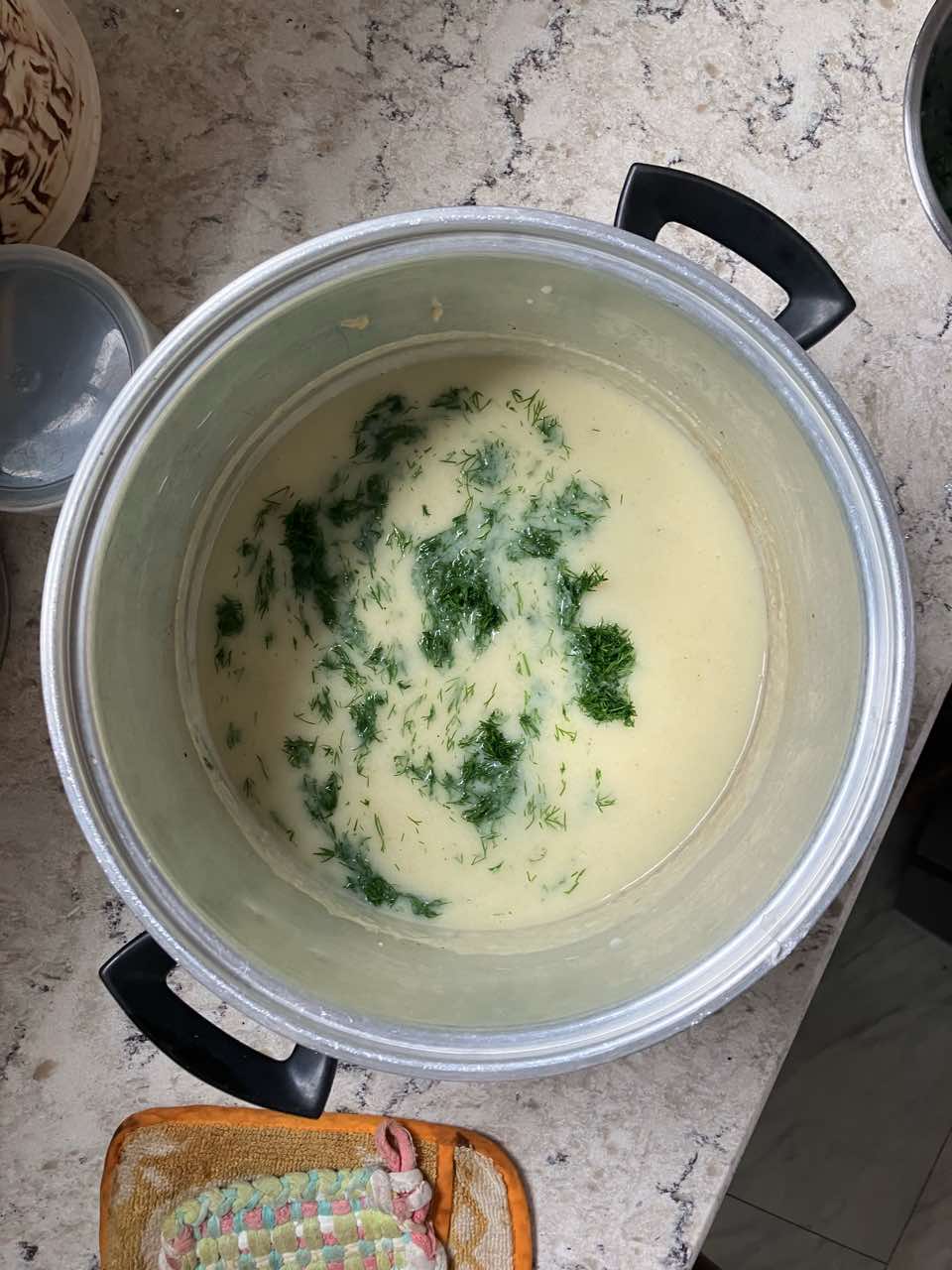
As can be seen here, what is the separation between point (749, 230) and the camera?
84 centimetres

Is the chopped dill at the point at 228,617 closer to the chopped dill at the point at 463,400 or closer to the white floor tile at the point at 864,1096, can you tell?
the chopped dill at the point at 463,400

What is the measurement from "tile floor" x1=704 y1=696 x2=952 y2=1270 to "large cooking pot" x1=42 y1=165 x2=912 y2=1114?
863 mm

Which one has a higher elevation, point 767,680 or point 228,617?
point 767,680

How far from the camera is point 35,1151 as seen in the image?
1.11 meters

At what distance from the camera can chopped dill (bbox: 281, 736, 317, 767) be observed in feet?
3.41

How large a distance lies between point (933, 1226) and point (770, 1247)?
0.81 feet

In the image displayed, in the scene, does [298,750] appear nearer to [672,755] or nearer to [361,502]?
[361,502]

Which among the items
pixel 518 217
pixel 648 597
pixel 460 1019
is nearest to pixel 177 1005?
pixel 460 1019

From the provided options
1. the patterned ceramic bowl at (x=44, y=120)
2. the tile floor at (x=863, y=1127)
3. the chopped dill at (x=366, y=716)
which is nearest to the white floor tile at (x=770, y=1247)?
the tile floor at (x=863, y=1127)

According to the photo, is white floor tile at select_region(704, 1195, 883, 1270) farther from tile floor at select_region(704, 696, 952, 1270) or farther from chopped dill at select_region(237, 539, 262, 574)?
chopped dill at select_region(237, 539, 262, 574)

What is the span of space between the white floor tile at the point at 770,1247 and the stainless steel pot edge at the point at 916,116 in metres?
1.43

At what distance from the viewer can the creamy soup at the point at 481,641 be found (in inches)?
40.0

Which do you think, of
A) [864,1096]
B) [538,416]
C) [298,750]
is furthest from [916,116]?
[864,1096]

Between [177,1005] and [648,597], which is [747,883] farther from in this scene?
[177,1005]
